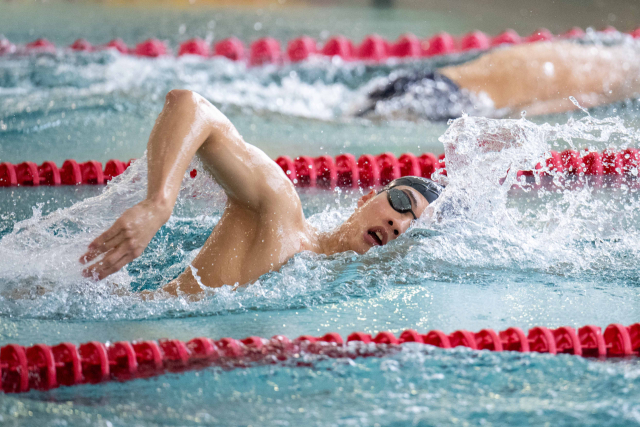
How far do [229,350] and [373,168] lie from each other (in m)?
2.00

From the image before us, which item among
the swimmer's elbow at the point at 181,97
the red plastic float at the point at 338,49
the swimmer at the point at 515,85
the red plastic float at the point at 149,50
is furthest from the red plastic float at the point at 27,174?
the red plastic float at the point at 338,49

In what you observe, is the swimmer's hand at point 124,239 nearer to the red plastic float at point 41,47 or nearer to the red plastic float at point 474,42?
the red plastic float at point 41,47

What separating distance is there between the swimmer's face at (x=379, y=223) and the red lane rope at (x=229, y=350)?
0.39 m

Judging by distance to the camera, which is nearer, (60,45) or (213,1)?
(60,45)

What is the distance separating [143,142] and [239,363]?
251cm

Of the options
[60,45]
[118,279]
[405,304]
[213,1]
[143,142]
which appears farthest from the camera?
[213,1]

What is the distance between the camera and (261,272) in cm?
197

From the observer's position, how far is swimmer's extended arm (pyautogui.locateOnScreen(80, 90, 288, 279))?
1.48 meters

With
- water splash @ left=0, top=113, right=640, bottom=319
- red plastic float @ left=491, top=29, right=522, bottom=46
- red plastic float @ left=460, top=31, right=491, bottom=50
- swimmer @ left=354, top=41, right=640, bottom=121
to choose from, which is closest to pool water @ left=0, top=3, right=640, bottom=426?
water splash @ left=0, top=113, right=640, bottom=319

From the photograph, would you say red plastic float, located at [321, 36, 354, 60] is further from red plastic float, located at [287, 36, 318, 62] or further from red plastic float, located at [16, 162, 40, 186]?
red plastic float, located at [16, 162, 40, 186]

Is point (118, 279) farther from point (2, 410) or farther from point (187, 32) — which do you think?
point (187, 32)

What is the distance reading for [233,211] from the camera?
199cm

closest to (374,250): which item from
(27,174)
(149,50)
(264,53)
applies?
(27,174)

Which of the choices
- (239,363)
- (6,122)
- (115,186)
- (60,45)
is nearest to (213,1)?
(60,45)
